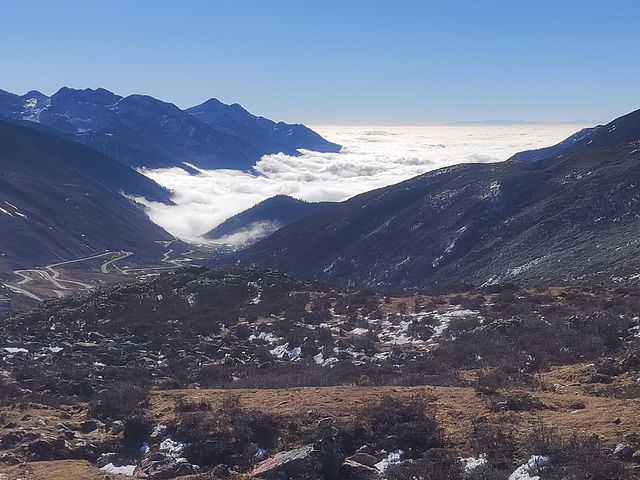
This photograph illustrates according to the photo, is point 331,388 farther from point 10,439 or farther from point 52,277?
point 52,277

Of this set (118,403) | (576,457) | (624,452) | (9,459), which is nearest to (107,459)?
(9,459)

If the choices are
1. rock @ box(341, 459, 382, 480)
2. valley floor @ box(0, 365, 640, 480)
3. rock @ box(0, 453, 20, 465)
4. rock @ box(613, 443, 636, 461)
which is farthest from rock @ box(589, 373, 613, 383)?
rock @ box(0, 453, 20, 465)

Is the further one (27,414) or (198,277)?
(198,277)

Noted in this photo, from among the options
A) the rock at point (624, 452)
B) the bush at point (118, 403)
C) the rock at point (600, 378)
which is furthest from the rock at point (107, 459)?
the rock at point (600, 378)

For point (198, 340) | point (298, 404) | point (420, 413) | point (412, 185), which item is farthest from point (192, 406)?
point (412, 185)

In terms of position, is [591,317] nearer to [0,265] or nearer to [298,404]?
[298,404]
